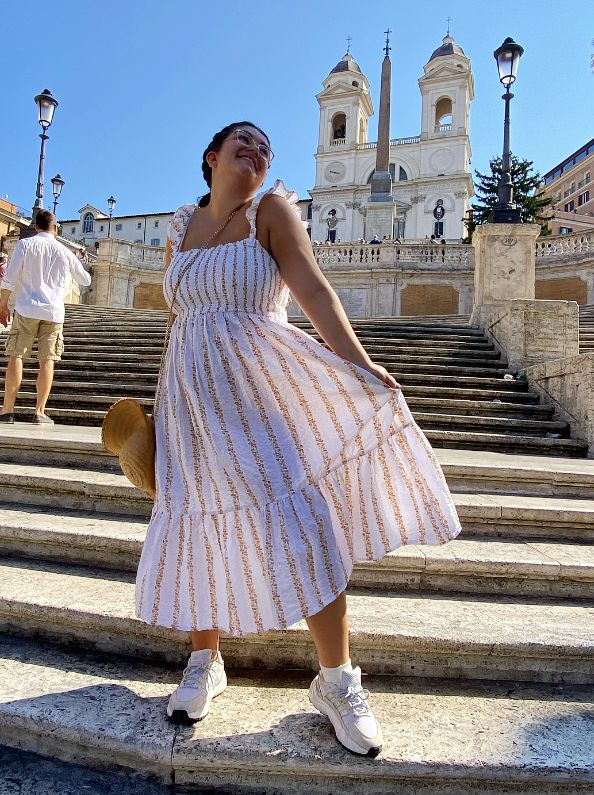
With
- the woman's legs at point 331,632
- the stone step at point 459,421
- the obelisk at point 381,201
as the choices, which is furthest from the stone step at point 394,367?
the obelisk at point 381,201

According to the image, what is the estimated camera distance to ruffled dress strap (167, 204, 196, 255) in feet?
6.15

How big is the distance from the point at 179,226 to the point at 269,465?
916 mm

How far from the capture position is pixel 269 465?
155cm

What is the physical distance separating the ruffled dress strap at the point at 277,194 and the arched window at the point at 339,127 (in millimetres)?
60509

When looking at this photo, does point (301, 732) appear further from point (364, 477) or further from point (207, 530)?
point (364, 477)

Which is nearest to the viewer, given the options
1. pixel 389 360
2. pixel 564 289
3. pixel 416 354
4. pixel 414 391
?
pixel 414 391

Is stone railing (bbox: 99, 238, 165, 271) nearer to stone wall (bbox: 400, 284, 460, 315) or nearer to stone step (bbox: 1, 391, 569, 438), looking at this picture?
stone wall (bbox: 400, 284, 460, 315)

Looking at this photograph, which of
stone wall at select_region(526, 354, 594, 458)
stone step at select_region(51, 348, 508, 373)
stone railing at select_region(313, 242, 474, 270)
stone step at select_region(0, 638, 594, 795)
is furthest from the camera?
stone railing at select_region(313, 242, 474, 270)

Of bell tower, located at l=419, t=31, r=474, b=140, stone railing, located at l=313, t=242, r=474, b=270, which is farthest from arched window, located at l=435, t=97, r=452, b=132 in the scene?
stone railing, located at l=313, t=242, r=474, b=270

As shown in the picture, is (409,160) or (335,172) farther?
(335,172)

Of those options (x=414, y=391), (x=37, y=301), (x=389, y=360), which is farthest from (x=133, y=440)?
(x=389, y=360)

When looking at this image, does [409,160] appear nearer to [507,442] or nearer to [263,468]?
[507,442]

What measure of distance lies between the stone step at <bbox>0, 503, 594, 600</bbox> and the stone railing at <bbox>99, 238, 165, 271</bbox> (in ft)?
59.9

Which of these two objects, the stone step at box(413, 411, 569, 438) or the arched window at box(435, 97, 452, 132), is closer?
the stone step at box(413, 411, 569, 438)
